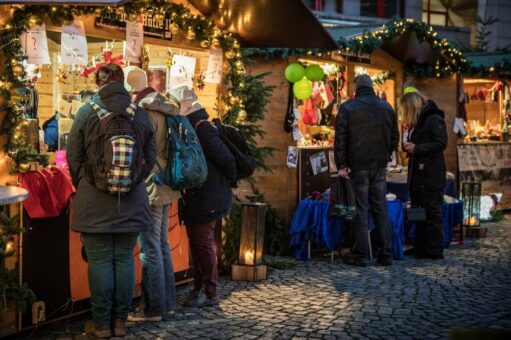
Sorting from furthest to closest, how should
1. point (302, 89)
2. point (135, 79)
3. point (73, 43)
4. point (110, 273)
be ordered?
point (302, 89) < point (73, 43) < point (135, 79) < point (110, 273)

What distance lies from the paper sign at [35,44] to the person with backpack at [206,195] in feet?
3.46

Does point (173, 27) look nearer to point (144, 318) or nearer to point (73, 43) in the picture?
point (73, 43)

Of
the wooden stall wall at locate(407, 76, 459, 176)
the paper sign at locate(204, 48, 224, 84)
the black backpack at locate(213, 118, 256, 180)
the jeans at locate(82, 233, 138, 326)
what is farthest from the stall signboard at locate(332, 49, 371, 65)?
the jeans at locate(82, 233, 138, 326)

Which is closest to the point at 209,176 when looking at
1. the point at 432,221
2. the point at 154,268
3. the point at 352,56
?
the point at 154,268

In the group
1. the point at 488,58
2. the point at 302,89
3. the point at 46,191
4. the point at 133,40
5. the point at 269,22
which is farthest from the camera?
the point at 488,58

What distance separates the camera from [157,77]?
777 centimetres

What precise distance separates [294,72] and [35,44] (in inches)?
166

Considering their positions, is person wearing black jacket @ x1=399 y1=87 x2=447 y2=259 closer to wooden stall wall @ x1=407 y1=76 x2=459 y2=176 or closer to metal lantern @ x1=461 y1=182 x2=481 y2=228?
metal lantern @ x1=461 y1=182 x2=481 y2=228

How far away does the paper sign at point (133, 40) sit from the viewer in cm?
681

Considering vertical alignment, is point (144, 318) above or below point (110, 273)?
below

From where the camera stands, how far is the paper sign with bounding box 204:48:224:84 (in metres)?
7.77

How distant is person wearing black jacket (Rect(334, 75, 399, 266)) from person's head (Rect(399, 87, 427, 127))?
0.51 metres

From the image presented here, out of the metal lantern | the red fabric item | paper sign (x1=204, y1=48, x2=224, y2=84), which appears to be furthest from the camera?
the metal lantern

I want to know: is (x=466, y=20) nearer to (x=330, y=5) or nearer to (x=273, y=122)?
(x=330, y=5)
